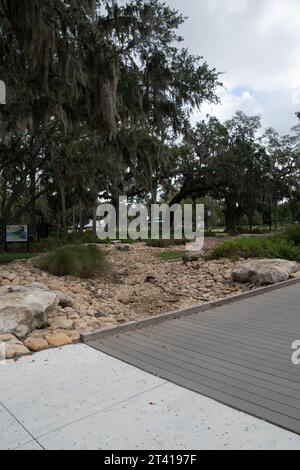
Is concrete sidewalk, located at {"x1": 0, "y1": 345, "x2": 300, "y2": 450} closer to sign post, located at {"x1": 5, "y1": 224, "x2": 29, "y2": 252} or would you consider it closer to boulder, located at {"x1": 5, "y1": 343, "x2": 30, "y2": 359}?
boulder, located at {"x1": 5, "y1": 343, "x2": 30, "y2": 359}

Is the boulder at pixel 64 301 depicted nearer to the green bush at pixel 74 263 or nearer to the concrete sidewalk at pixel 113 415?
the concrete sidewalk at pixel 113 415

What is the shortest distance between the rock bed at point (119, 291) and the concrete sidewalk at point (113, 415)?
0.87 meters

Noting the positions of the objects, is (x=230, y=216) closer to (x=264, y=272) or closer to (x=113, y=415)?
(x=264, y=272)

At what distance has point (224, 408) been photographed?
2.68 meters

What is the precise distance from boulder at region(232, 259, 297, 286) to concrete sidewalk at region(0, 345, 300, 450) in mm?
4878

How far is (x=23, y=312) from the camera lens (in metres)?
4.49

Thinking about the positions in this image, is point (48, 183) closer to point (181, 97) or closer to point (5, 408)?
point (181, 97)

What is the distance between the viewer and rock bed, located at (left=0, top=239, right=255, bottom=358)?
4.45 meters

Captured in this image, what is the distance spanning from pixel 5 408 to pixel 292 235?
1160cm

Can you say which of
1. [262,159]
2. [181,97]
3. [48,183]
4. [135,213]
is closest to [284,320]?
[181,97]

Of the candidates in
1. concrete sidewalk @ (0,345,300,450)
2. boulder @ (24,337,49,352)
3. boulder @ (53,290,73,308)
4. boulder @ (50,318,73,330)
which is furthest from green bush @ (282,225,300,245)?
concrete sidewalk @ (0,345,300,450)

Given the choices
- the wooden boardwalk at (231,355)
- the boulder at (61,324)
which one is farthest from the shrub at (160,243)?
the boulder at (61,324)

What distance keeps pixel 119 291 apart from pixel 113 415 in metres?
5.42

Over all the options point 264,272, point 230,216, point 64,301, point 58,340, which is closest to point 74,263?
point 64,301
